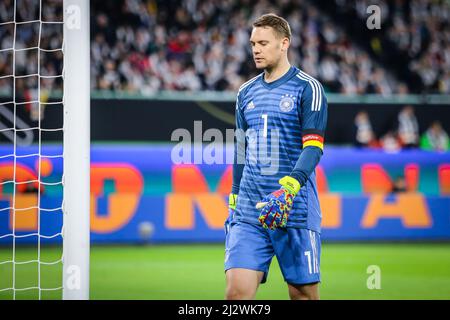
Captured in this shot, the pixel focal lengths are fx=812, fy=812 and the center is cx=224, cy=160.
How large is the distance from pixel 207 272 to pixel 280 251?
4883mm

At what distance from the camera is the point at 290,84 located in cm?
494

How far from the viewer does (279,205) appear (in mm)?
4617

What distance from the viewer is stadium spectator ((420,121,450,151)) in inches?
555

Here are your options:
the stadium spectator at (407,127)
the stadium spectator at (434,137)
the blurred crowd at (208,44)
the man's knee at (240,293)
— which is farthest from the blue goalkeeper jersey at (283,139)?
the stadium spectator at (434,137)

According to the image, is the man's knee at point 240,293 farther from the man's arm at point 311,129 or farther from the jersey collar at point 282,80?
the jersey collar at point 282,80

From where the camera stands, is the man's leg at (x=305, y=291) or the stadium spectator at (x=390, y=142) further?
the stadium spectator at (x=390, y=142)

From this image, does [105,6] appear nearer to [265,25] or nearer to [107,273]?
[107,273]

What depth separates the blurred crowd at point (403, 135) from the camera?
44.7 feet

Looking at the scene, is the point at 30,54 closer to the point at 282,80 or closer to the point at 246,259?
the point at 282,80

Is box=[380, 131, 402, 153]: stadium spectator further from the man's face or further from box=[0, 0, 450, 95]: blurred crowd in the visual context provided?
the man's face

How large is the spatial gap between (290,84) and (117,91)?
8.77m

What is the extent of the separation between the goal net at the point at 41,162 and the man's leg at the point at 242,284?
1.00 metres

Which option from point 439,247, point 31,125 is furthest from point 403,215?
point 31,125

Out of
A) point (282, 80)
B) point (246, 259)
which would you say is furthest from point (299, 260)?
point (282, 80)
